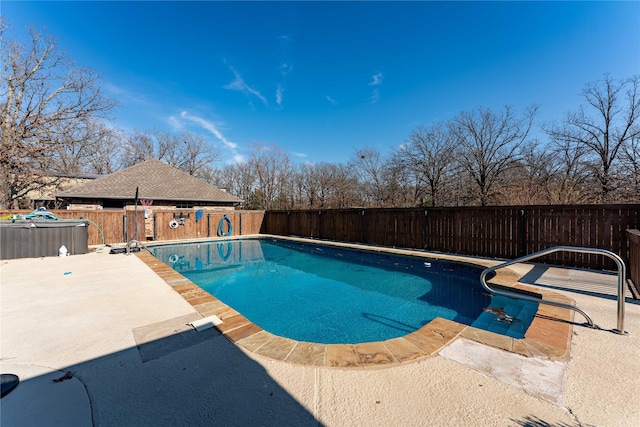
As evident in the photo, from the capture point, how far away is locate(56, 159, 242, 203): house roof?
14258 mm

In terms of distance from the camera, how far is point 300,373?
2.05m

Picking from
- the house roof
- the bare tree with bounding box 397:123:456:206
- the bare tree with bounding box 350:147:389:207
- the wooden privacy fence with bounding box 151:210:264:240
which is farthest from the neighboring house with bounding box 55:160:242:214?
the bare tree with bounding box 397:123:456:206

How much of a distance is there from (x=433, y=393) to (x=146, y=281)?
5.24 metres

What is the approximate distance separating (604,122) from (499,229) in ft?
41.8

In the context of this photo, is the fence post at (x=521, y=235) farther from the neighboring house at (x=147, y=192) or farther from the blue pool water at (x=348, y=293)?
the neighboring house at (x=147, y=192)

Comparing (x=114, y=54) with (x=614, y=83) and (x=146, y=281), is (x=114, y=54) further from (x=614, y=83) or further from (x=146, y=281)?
(x=614, y=83)

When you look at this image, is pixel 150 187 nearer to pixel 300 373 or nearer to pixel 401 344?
pixel 300 373

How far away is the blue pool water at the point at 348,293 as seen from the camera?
3.94 metres

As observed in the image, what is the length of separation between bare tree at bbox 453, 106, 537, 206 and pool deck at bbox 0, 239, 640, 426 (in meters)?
14.7

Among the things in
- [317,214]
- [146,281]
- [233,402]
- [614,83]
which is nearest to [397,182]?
[317,214]

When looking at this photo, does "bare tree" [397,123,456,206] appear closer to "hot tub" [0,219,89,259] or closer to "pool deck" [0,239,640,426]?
"pool deck" [0,239,640,426]

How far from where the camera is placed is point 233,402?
1713mm

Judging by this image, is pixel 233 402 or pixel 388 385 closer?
pixel 233 402

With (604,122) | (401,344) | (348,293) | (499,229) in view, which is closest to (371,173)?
(604,122)
